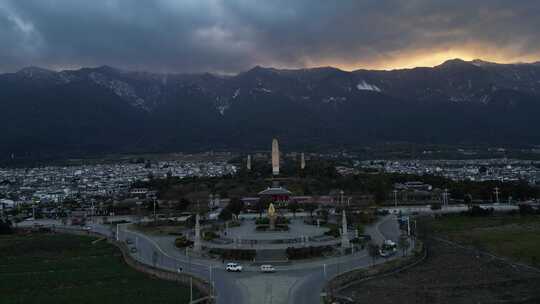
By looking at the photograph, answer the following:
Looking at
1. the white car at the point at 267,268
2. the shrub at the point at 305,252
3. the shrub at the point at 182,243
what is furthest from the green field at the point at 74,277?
the shrub at the point at 305,252

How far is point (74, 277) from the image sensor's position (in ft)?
105

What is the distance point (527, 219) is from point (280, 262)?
1061 inches

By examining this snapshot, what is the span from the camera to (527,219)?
4988 centimetres

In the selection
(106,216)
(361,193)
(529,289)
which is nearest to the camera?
(529,289)

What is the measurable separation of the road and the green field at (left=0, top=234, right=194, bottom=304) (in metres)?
1.85

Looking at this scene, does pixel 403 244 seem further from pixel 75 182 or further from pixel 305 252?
pixel 75 182

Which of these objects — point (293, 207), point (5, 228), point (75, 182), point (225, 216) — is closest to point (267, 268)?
point (225, 216)

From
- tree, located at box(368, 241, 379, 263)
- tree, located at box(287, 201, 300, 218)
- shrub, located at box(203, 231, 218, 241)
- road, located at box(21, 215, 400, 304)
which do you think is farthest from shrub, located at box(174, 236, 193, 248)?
tree, located at box(287, 201, 300, 218)

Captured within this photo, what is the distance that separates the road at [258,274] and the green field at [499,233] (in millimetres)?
5564

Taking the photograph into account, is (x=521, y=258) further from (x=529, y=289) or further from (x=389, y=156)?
(x=389, y=156)

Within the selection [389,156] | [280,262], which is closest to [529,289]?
[280,262]

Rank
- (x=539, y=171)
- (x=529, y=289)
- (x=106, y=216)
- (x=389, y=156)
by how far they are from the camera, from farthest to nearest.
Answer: (x=389, y=156)
(x=539, y=171)
(x=106, y=216)
(x=529, y=289)

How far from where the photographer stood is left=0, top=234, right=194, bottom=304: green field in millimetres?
27219

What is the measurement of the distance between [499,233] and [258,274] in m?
21.5
